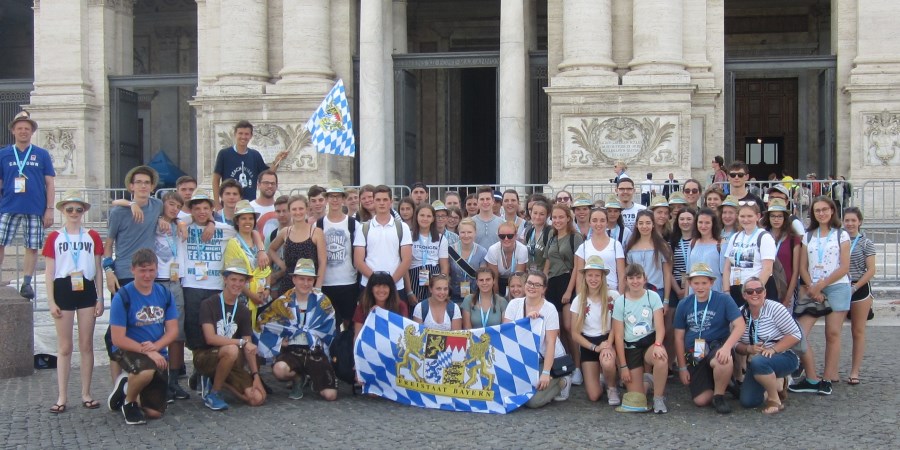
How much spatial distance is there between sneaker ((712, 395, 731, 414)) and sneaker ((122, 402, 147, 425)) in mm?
4936

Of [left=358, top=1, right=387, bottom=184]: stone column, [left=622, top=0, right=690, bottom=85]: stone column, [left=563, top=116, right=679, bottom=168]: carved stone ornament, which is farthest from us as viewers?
[left=358, top=1, right=387, bottom=184]: stone column

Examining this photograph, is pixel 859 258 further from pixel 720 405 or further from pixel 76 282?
pixel 76 282

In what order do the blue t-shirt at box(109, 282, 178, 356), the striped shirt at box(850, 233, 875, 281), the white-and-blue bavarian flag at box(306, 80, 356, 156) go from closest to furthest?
the blue t-shirt at box(109, 282, 178, 356) < the striped shirt at box(850, 233, 875, 281) < the white-and-blue bavarian flag at box(306, 80, 356, 156)

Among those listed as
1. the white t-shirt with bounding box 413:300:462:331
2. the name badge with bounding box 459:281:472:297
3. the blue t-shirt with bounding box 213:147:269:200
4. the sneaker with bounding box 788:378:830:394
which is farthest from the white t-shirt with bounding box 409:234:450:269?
the sneaker with bounding box 788:378:830:394

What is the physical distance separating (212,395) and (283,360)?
30.3 inches

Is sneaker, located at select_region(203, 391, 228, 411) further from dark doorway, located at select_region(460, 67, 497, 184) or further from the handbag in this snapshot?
dark doorway, located at select_region(460, 67, 497, 184)

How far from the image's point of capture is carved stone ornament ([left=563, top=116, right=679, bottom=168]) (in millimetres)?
20547

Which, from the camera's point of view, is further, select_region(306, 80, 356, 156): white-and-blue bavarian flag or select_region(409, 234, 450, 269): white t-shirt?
select_region(306, 80, 356, 156): white-and-blue bavarian flag

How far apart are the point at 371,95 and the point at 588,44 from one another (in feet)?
15.1

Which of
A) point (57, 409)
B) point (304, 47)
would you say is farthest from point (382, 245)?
point (304, 47)

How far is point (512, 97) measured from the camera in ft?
70.8

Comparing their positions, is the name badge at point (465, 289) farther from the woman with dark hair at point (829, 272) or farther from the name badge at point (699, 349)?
the woman with dark hair at point (829, 272)

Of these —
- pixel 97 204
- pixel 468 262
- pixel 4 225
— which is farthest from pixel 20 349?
pixel 97 204

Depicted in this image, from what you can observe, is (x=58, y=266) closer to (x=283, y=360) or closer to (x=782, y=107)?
(x=283, y=360)
